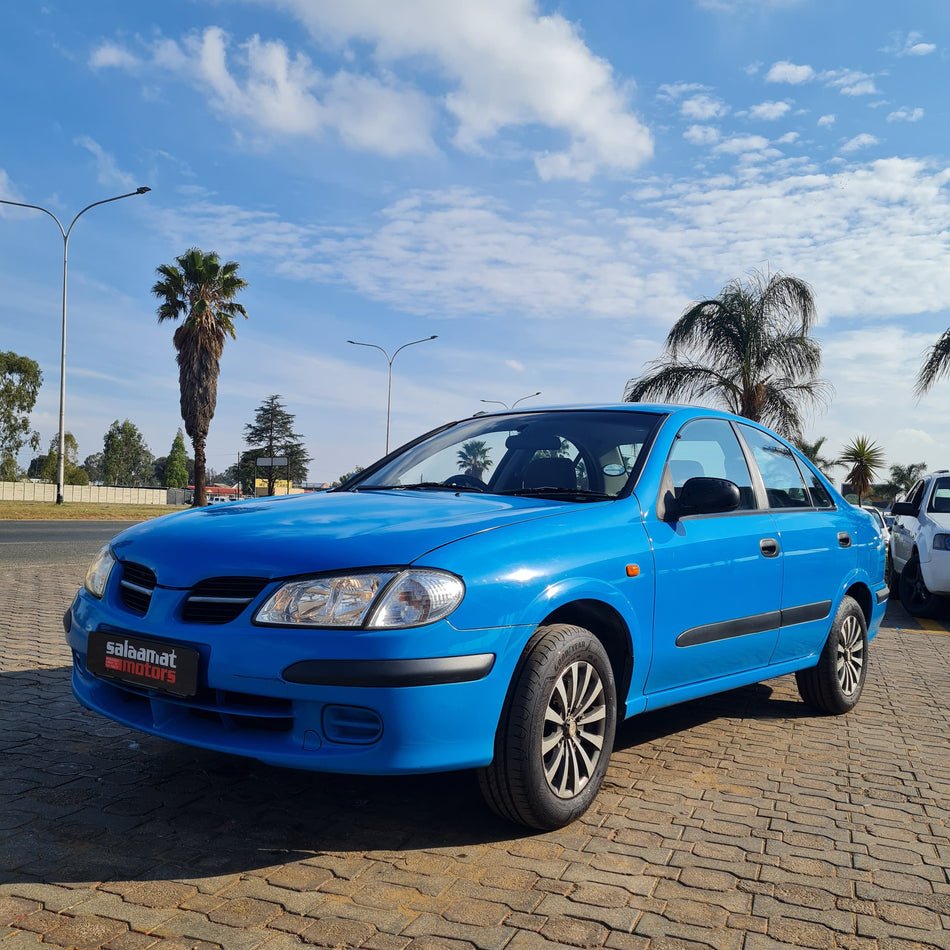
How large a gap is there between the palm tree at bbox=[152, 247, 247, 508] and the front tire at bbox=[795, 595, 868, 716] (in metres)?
35.4

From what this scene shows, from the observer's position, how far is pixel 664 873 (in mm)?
3021

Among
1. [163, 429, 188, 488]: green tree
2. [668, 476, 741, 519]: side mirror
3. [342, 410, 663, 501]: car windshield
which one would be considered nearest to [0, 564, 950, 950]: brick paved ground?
[668, 476, 741, 519]: side mirror

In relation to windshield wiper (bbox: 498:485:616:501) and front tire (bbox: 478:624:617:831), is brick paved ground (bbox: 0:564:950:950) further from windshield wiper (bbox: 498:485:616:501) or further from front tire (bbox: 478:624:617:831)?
windshield wiper (bbox: 498:485:616:501)

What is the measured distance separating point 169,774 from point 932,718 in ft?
13.5

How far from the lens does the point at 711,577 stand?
4.14m

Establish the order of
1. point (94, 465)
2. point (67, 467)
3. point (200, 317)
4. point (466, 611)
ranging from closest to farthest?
point (466, 611)
point (200, 317)
point (67, 467)
point (94, 465)

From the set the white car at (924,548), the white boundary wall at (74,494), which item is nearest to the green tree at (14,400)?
the white boundary wall at (74,494)

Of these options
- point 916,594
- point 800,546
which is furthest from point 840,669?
point 916,594

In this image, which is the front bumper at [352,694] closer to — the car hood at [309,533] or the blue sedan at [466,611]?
the blue sedan at [466,611]

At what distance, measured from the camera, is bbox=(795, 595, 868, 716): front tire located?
5.22 m

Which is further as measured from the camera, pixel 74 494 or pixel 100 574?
pixel 74 494

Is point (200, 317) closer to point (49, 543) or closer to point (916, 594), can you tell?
point (49, 543)

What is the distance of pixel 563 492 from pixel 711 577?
29.5 inches

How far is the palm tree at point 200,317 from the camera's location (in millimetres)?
37750
